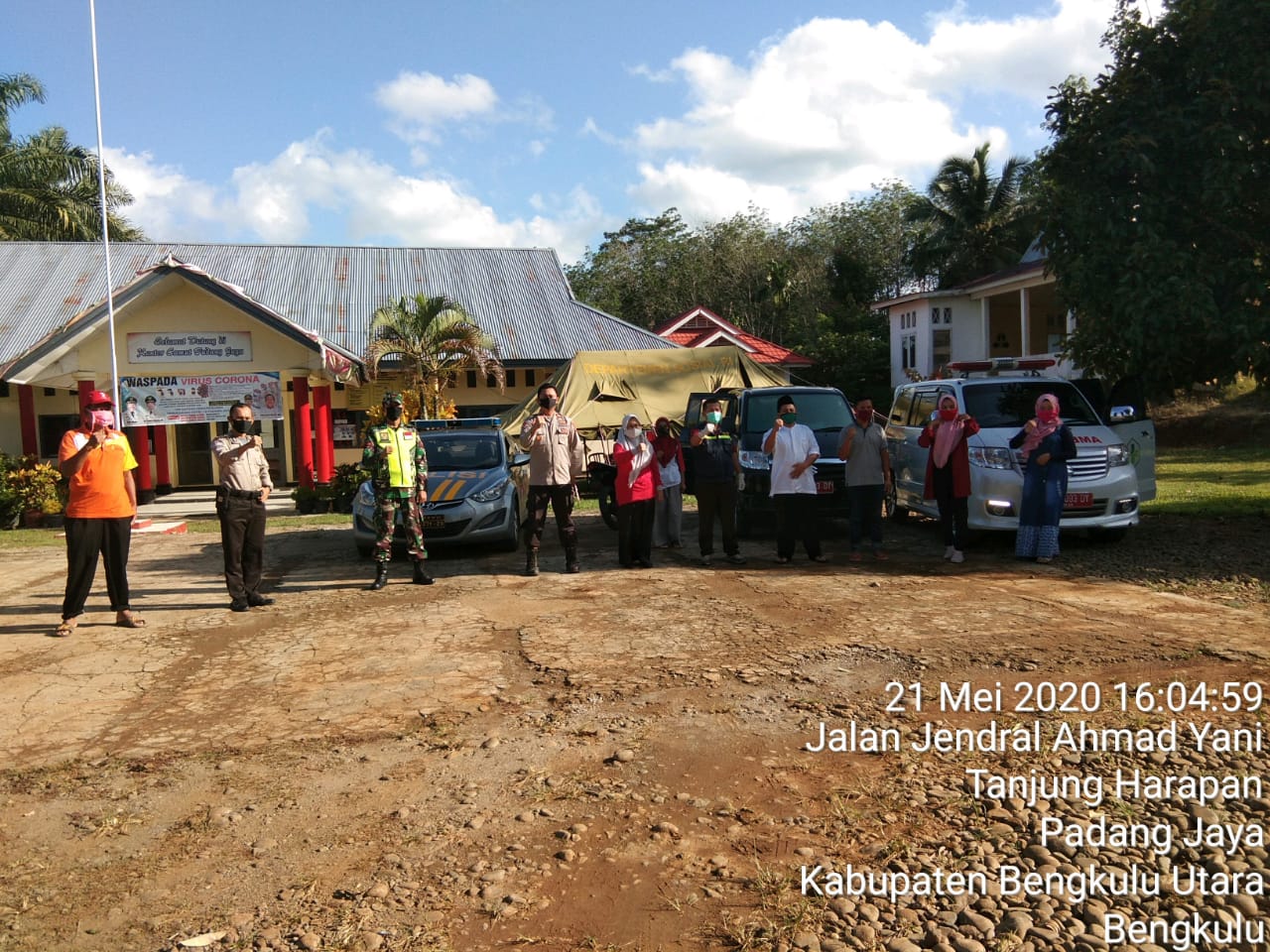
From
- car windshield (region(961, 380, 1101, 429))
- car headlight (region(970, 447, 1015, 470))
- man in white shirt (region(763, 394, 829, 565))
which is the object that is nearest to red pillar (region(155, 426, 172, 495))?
man in white shirt (region(763, 394, 829, 565))

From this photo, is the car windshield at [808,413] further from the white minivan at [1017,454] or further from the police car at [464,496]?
the police car at [464,496]

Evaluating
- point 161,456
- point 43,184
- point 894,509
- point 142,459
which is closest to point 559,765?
point 894,509

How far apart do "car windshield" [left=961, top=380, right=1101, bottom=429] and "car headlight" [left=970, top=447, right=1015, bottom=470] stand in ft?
2.37

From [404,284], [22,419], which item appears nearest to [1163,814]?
[22,419]

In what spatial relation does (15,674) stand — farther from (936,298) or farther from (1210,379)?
(936,298)

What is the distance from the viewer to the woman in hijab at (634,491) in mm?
10156

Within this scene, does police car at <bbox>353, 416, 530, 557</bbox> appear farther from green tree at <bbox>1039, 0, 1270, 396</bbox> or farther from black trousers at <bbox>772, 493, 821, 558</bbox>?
green tree at <bbox>1039, 0, 1270, 396</bbox>

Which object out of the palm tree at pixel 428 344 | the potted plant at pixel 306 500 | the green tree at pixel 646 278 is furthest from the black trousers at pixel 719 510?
the green tree at pixel 646 278

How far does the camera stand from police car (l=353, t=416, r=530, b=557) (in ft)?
37.2

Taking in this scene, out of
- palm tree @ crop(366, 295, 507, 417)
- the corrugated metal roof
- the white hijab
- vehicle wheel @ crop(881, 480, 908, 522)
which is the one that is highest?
the corrugated metal roof

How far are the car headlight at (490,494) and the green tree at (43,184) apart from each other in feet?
87.3

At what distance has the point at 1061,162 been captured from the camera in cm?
1156

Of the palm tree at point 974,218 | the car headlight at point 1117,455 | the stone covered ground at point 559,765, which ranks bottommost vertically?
the stone covered ground at point 559,765

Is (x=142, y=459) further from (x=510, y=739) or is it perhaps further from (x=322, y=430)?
(x=510, y=739)
